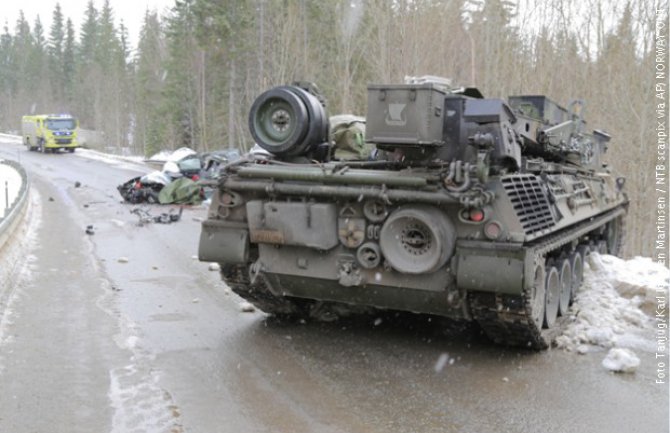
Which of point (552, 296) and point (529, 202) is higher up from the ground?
point (529, 202)

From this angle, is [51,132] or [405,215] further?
[51,132]

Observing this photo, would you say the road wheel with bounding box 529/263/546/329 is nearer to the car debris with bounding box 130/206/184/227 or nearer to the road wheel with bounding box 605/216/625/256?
the road wheel with bounding box 605/216/625/256

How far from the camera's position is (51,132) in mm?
38906

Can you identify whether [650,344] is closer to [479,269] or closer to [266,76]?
[479,269]

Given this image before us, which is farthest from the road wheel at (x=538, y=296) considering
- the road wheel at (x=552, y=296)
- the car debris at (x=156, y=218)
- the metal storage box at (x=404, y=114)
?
the car debris at (x=156, y=218)

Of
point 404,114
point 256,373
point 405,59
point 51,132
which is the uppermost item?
point 405,59

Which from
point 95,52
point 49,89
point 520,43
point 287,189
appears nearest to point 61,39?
point 49,89

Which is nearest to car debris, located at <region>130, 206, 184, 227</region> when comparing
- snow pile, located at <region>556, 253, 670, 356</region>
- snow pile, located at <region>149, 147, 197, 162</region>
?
snow pile, located at <region>149, 147, 197, 162</region>

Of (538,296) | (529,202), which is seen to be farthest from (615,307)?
(529,202)

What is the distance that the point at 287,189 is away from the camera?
20.2 ft

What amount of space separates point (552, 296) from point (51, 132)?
3716 cm

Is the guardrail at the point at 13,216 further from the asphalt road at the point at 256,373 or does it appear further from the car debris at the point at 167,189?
the car debris at the point at 167,189

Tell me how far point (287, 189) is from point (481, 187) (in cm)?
173

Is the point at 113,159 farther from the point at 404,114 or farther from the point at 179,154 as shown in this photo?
the point at 404,114
